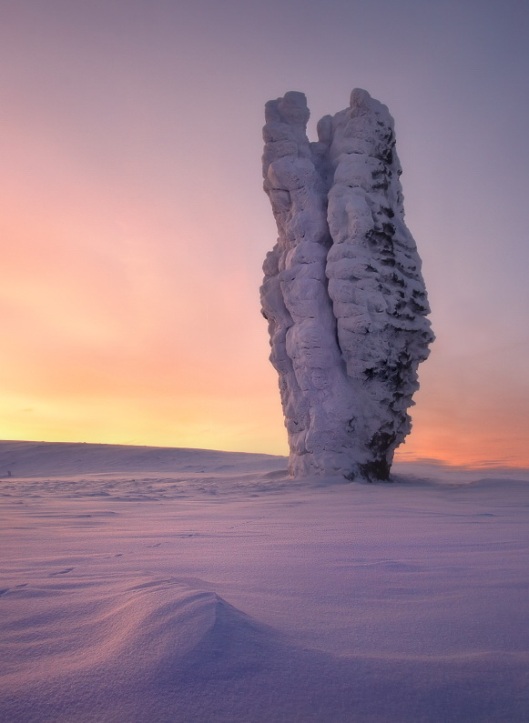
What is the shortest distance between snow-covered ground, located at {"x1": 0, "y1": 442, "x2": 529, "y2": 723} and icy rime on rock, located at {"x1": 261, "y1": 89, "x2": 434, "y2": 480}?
5950 millimetres

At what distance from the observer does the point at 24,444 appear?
2328 centimetres

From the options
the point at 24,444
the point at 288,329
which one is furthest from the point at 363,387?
the point at 24,444

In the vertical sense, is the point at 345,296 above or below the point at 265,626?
above

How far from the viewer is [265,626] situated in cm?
137

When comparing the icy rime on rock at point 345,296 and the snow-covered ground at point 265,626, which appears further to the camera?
the icy rime on rock at point 345,296

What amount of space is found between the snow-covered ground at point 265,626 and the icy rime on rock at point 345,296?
5950mm

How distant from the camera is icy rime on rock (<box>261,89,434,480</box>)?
8.91 metres

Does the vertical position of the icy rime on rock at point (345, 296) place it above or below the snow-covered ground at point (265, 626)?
above

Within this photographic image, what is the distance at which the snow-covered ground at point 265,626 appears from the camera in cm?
101

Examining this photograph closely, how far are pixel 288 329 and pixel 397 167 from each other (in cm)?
406

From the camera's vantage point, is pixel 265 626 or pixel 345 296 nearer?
pixel 265 626

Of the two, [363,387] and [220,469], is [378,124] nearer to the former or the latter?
[363,387]

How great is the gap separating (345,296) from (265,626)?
25.9ft

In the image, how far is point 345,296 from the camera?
888cm
